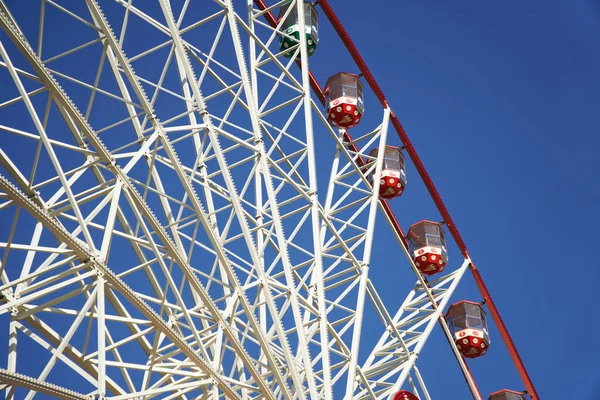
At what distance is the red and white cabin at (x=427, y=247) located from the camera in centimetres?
2345

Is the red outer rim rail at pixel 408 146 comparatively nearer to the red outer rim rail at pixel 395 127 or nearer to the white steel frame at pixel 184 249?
the red outer rim rail at pixel 395 127

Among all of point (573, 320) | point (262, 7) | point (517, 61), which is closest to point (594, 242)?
point (573, 320)

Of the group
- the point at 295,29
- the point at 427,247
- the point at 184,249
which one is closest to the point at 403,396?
the point at 184,249

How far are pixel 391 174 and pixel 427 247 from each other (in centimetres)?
219

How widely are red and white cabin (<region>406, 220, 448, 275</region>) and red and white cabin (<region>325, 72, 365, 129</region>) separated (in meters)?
3.64

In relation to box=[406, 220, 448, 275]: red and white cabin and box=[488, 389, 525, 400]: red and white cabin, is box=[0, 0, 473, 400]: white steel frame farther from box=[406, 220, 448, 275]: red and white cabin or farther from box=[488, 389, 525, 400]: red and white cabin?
box=[488, 389, 525, 400]: red and white cabin

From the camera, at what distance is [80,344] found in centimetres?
4659

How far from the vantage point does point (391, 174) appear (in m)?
22.5

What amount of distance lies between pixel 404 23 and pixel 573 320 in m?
22.9

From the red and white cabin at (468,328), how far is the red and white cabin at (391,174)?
160 inches

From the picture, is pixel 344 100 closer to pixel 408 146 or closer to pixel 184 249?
pixel 408 146

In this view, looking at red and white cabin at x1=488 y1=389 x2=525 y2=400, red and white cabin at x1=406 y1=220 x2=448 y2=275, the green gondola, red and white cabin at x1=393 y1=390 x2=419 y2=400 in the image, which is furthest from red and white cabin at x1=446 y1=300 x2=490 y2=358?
the green gondola

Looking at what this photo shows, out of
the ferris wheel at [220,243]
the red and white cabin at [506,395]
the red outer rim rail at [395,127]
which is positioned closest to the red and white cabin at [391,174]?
the ferris wheel at [220,243]

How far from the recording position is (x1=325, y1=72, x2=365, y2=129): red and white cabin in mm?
21469
